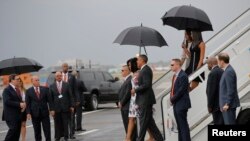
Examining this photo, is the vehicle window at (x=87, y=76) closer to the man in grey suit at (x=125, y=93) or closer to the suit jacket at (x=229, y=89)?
the man in grey suit at (x=125, y=93)

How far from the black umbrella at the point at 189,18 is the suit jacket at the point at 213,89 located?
1.51 m

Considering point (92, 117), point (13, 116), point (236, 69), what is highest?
point (236, 69)

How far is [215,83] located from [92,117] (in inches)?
512

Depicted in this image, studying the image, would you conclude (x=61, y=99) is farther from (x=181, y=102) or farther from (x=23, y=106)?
(x=181, y=102)

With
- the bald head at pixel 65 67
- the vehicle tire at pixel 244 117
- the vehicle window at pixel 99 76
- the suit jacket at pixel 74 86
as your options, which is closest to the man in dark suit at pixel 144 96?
the vehicle tire at pixel 244 117

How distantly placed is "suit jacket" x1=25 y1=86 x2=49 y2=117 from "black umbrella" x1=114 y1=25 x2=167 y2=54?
74.6 inches

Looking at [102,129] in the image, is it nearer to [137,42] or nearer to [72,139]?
[72,139]

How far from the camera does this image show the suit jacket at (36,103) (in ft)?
47.1

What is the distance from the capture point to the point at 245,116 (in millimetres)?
11406

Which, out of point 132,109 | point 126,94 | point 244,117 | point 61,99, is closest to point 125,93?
point 126,94

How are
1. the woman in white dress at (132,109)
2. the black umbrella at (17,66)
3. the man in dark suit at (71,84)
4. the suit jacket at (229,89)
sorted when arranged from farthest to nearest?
the man in dark suit at (71,84) → the black umbrella at (17,66) → the woman in white dress at (132,109) → the suit jacket at (229,89)

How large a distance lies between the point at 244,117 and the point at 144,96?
2.09m

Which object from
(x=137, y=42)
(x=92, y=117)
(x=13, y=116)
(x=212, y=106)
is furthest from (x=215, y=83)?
(x=92, y=117)

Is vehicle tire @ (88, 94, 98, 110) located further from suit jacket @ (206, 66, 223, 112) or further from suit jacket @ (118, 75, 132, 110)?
suit jacket @ (206, 66, 223, 112)
